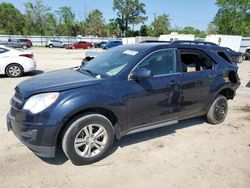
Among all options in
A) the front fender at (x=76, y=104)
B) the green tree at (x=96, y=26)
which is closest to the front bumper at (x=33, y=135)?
the front fender at (x=76, y=104)

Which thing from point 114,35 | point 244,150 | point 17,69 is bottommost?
point 244,150

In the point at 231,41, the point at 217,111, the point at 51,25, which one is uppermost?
the point at 51,25

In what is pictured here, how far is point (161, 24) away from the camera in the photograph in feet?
239

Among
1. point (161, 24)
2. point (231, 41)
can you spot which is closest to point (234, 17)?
point (161, 24)

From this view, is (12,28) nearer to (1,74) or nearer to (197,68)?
(1,74)

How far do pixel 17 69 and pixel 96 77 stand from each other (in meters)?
7.98

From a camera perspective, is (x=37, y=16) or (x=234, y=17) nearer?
(x=234, y=17)

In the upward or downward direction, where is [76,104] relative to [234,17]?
downward

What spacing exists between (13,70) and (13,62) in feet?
1.10

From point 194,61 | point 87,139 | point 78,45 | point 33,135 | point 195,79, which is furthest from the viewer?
point 78,45

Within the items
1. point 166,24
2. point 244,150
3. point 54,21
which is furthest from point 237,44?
point 54,21

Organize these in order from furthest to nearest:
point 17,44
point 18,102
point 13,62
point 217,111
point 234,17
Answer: point 234,17 < point 17,44 < point 13,62 < point 217,111 < point 18,102

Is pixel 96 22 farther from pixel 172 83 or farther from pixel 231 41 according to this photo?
pixel 172 83

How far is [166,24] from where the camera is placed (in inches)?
2923
